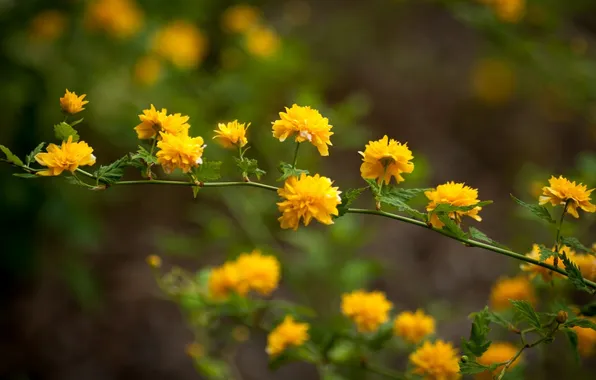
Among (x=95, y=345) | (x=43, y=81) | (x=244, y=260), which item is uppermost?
(x=43, y=81)

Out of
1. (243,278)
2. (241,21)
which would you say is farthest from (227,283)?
(241,21)

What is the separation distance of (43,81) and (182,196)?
731mm

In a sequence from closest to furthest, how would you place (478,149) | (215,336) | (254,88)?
(215,336), (254,88), (478,149)

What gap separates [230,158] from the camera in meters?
1.56

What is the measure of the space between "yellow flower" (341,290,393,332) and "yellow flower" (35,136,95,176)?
0.48m

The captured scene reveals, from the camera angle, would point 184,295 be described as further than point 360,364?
Yes

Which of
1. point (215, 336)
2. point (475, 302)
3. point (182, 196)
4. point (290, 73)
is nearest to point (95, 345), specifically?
point (182, 196)

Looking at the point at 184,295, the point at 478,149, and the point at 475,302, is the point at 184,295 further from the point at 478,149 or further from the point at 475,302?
the point at 478,149

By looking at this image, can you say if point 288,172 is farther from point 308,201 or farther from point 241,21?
point 241,21

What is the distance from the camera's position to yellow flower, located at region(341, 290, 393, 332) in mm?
909

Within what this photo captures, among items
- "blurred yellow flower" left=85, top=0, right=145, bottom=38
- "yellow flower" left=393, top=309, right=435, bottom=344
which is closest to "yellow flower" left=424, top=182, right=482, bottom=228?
"yellow flower" left=393, top=309, right=435, bottom=344

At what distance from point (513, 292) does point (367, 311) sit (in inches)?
11.4

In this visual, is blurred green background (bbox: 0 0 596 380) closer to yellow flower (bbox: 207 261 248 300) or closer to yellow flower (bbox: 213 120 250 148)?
yellow flower (bbox: 207 261 248 300)

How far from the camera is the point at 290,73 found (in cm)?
197
